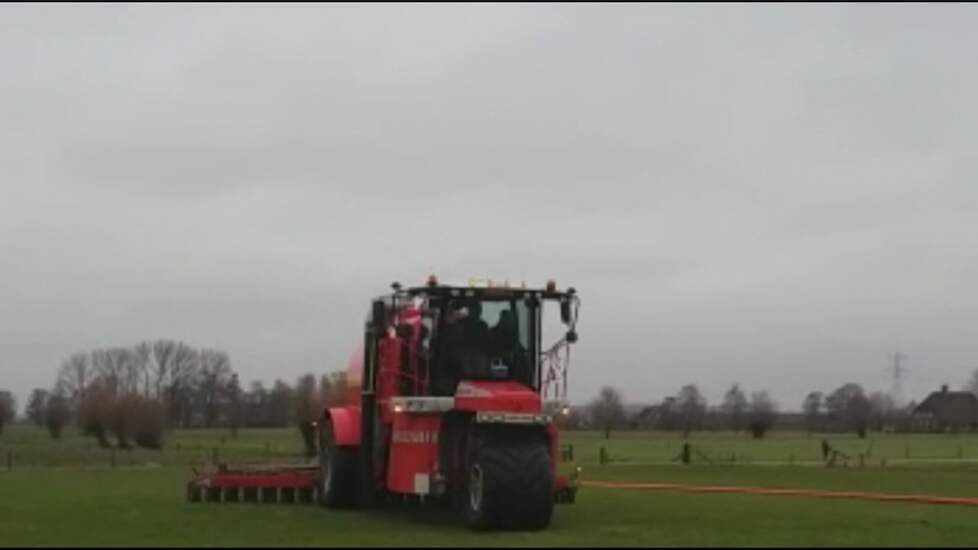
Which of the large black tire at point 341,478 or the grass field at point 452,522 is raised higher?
the large black tire at point 341,478

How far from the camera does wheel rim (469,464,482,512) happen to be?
18389 mm

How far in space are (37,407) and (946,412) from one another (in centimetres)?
11247

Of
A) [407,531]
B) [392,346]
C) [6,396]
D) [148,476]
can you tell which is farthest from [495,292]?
[6,396]

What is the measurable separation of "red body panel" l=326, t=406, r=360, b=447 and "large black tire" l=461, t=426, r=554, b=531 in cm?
457

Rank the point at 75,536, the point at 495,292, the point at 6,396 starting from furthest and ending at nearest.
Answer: the point at 6,396, the point at 495,292, the point at 75,536

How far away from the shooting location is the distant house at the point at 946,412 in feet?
525

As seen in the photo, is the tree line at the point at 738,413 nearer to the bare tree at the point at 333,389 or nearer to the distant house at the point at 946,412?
the distant house at the point at 946,412

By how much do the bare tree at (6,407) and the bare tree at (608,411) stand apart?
53.2m

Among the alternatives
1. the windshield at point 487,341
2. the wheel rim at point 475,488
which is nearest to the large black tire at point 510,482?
the wheel rim at point 475,488

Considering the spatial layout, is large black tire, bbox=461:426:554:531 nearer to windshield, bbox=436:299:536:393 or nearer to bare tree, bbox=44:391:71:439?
windshield, bbox=436:299:536:393

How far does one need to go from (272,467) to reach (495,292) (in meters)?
8.30

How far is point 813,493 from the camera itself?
30.0 m

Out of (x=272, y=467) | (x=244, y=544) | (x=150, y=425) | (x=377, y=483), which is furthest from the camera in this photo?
(x=150, y=425)

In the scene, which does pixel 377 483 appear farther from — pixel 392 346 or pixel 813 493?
pixel 813 493
